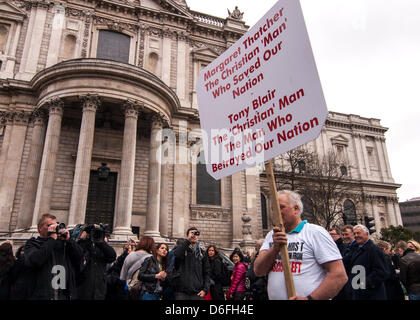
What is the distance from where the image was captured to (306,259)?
2.38 m

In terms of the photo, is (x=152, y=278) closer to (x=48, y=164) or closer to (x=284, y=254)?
(x=284, y=254)

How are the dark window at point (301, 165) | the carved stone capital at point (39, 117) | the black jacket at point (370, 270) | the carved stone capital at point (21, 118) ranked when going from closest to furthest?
the black jacket at point (370, 270) → the carved stone capital at point (39, 117) → the carved stone capital at point (21, 118) → the dark window at point (301, 165)

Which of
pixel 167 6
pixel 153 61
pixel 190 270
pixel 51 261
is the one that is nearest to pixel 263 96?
pixel 51 261

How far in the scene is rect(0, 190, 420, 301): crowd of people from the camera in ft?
7.79

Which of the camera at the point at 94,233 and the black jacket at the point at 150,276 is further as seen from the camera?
the black jacket at the point at 150,276

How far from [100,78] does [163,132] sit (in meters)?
4.96

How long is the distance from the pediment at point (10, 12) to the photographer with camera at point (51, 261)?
22348 mm

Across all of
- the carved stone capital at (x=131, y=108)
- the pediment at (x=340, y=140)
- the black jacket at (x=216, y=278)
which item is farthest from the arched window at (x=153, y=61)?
the pediment at (x=340, y=140)

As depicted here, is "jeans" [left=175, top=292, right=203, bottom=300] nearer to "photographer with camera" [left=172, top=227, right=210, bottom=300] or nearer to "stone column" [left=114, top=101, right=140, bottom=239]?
"photographer with camera" [left=172, top=227, right=210, bottom=300]

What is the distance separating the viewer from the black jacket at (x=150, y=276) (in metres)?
4.85

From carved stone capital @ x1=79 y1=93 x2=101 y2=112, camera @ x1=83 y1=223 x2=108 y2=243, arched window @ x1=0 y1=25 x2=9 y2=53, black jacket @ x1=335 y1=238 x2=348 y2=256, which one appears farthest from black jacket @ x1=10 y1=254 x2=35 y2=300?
arched window @ x1=0 y1=25 x2=9 y2=53

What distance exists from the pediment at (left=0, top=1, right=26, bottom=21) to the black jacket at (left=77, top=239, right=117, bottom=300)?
21.8 metres

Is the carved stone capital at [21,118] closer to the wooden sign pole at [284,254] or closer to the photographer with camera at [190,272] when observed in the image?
the photographer with camera at [190,272]
